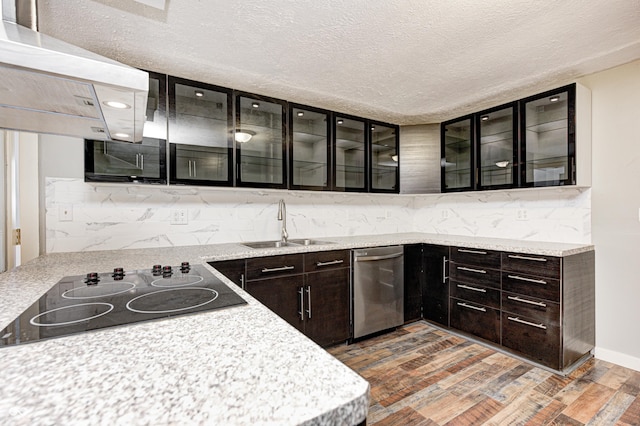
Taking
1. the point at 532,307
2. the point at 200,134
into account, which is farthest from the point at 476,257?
the point at 200,134

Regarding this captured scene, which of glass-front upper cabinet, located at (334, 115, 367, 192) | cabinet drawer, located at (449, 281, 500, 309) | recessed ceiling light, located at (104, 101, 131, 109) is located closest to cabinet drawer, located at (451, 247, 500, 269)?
cabinet drawer, located at (449, 281, 500, 309)

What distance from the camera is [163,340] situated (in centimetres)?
75

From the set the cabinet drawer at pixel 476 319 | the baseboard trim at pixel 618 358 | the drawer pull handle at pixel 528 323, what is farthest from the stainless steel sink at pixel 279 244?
the baseboard trim at pixel 618 358

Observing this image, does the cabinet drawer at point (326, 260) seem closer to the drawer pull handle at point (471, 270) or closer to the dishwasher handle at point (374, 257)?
the dishwasher handle at point (374, 257)

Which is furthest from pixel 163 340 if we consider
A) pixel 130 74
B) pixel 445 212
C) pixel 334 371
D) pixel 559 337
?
pixel 445 212

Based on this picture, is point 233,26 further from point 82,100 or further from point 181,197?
point 181,197

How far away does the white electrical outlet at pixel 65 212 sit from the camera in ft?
7.36

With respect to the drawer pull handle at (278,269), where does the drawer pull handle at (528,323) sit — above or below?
below

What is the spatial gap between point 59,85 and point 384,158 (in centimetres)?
297

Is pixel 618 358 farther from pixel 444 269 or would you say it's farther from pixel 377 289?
pixel 377 289

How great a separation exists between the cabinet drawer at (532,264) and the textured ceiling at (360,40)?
4.77 ft

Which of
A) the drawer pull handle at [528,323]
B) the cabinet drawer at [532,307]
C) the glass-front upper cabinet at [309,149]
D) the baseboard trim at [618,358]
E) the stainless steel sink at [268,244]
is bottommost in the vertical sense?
the baseboard trim at [618,358]

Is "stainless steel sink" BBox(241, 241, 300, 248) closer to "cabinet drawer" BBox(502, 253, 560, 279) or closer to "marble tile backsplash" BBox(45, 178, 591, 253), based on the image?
"marble tile backsplash" BBox(45, 178, 591, 253)

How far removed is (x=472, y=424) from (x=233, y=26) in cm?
268
